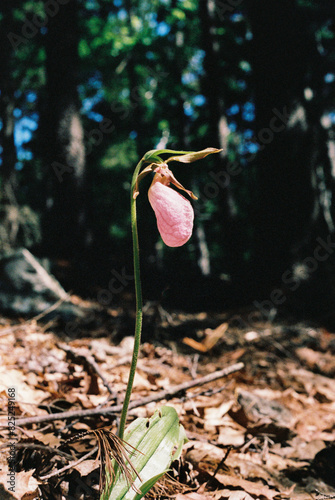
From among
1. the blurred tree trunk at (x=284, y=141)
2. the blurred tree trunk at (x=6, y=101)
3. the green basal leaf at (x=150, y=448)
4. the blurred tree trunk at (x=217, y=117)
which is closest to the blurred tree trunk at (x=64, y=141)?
the blurred tree trunk at (x=6, y=101)

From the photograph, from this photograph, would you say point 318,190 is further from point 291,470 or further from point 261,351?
point 291,470

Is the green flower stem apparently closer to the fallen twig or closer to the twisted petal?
the twisted petal

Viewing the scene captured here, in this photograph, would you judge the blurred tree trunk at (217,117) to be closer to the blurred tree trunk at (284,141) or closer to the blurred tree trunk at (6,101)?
the blurred tree trunk at (284,141)

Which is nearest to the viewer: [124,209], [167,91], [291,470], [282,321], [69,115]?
[291,470]

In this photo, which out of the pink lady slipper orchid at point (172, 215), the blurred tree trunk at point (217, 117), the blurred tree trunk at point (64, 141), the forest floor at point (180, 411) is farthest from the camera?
the blurred tree trunk at point (217, 117)

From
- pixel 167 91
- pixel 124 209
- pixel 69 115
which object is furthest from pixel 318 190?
pixel 124 209

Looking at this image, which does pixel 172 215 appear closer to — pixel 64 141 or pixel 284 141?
pixel 284 141
